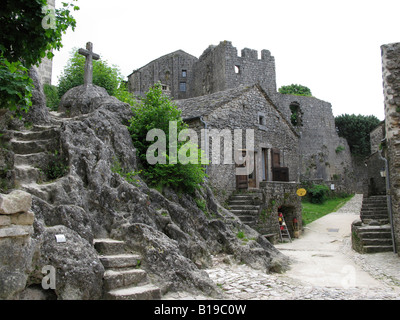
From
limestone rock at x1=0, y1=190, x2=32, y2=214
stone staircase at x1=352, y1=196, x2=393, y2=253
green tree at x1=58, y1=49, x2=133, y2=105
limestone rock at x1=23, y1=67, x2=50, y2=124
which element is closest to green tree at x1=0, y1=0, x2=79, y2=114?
limestone rock at x1=0, y1=190, x2=32, y2=214

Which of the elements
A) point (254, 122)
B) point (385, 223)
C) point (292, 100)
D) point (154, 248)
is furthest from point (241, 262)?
point (292, 100)

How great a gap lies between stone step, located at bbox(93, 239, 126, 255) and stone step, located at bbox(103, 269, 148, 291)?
19.9 inches

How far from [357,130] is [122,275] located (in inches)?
1468

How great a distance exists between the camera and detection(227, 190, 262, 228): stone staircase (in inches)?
512

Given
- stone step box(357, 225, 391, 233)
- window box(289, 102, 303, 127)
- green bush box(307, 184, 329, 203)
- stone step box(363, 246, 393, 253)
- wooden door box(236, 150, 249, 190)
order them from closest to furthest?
stone step box(363, 246, 393, 253) < stone step box(357, 225, 391, 233) < wooden door box(236, 150, 249, 190) < green bush box(307, 184, 329, 203) < window box(289, 102, 303, 127)

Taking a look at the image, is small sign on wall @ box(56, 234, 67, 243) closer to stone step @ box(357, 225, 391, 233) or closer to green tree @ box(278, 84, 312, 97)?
stone step @ box(357, 225, 391, 233)

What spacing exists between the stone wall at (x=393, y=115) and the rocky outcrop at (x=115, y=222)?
162 inches

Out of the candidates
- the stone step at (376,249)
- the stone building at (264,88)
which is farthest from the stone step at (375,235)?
the stone building at (264,88)

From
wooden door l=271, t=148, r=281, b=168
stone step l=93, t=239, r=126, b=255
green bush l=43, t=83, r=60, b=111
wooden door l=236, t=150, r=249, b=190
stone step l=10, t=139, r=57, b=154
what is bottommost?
stone step l=93, t=239, r=126, b=255

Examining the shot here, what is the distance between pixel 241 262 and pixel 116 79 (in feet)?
33.5

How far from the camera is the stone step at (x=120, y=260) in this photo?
4.87 m

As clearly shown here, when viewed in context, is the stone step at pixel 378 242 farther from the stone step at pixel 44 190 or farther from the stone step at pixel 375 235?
the stone step at pixel 44 190

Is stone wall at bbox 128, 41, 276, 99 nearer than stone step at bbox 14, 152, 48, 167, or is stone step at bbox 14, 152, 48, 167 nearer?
stone step at bbox 14, 152, 48, 167

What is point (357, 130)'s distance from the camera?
120 ft
